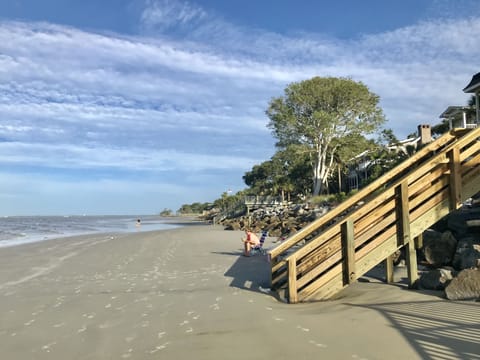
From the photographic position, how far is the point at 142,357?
187 inches

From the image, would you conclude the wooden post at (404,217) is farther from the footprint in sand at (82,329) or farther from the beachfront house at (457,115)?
the beachfront house at (457,115)

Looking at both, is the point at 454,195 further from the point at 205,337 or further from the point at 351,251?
the point at 205,337

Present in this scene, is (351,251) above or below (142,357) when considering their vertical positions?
above

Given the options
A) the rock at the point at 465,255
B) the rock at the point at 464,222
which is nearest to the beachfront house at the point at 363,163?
the rock at the point at 464,222

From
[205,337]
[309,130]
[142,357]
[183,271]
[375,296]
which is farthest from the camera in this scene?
[309,130]

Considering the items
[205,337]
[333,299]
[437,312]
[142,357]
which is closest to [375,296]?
[333,299]

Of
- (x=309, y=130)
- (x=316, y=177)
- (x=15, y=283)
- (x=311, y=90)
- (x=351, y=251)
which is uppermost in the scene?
(x=311, y=90)

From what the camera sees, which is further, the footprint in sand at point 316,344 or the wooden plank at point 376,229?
the wooden plank at point 376,229

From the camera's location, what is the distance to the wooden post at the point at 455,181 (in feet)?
24.7

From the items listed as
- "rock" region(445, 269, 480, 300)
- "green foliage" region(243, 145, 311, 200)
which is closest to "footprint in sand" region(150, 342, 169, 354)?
"rock" region(445, 269, 480, 300)

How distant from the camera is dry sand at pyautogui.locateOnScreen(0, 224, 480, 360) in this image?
4.68m

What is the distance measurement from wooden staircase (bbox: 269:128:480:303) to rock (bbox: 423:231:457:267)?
1.78m

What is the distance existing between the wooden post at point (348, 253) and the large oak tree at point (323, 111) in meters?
34.2

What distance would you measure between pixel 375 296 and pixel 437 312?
4.93ft
